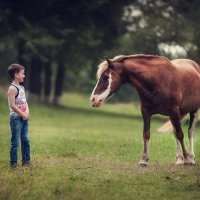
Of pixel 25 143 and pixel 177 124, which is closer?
pixel 25 143

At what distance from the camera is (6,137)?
20.5 m

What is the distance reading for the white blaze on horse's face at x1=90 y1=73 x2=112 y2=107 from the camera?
43.9 ft

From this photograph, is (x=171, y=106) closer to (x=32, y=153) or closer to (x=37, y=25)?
(x=32, y=153)

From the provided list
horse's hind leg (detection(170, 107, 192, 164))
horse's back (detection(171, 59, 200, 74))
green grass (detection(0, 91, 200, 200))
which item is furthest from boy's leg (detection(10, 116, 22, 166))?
horse's back (detection(171, 59, 200, 74))

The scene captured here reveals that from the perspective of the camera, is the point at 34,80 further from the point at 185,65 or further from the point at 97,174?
the point at 97,174

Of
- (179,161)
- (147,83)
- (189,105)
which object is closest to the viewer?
(147,83)

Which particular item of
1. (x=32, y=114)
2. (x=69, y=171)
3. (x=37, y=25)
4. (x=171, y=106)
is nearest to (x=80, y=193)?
(x=69, y=171)

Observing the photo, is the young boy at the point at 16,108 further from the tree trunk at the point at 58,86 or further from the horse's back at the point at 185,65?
the tree trunk at the point at 58,86

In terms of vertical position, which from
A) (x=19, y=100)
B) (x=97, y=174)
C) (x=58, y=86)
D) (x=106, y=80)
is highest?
(x=106, y=80)

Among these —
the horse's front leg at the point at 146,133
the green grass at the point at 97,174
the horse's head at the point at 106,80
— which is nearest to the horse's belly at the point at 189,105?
the horse's front leg at the point at 146,133

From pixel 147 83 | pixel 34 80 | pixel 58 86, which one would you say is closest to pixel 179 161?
pixel 147 83

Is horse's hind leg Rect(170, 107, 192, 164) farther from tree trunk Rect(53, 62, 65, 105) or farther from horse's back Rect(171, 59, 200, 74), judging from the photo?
tree trunk Rect(53, 62, 65, 105)

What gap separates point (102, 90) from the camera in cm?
1345

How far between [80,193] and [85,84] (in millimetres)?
56239
